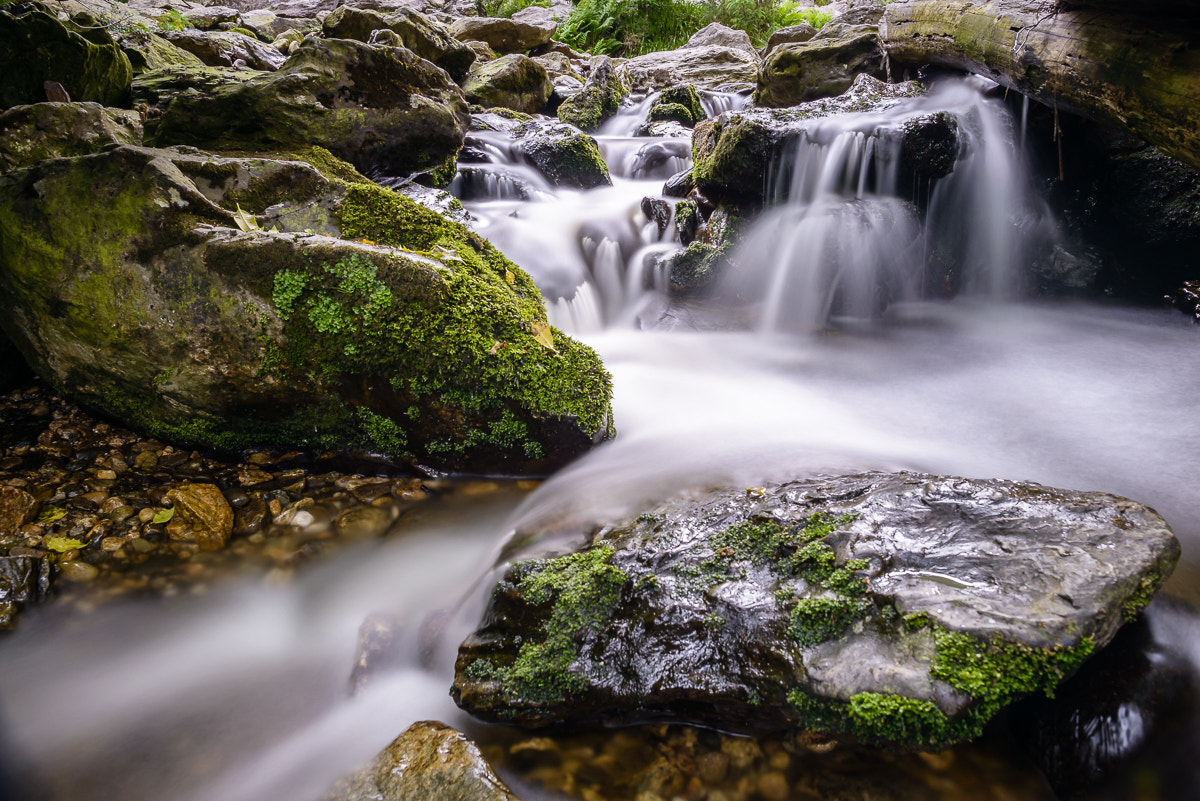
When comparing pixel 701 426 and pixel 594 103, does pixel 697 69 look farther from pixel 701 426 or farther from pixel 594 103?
pixel 701 426

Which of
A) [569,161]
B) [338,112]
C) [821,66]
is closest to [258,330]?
[338,112]

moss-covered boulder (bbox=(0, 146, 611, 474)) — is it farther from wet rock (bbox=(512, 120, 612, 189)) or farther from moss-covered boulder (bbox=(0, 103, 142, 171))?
wet rock (bbox=(512, 120, 612, 189))

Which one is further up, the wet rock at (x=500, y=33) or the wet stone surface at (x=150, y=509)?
the wet rock at (x=500, y=33)

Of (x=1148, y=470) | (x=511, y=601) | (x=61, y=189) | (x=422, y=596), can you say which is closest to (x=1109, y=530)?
(x=1148, y=470)

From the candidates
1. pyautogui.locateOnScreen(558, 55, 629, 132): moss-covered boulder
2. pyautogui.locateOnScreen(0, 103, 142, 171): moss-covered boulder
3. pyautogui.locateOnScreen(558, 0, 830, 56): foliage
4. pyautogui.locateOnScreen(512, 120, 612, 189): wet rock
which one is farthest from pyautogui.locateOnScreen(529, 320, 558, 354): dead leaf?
pyautogui.locateOnScreen(558, 0, 830, 56): foliage

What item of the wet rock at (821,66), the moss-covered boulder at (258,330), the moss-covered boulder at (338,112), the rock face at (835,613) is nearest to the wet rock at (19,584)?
the moss-covered boulder at (258,330)

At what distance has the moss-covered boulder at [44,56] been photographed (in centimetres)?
515

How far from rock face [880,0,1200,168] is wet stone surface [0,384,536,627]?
471 centimetres

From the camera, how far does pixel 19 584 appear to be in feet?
9.50

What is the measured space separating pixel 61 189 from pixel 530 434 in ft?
10.7

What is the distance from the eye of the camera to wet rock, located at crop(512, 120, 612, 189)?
8.97 metres

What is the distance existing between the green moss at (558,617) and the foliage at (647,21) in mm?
23241

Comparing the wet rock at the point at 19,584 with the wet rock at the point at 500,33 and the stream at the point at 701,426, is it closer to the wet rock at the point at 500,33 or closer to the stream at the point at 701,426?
the stream at the point at 701,426

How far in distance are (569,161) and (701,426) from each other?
603 centimetres
